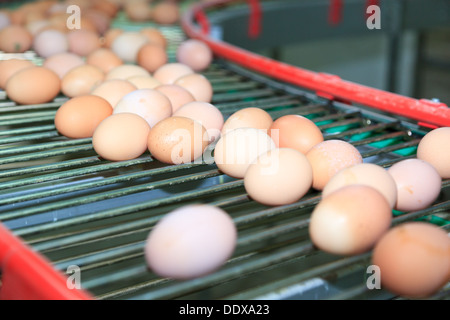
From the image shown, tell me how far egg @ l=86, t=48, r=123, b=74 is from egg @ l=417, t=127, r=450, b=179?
1028 millimetres

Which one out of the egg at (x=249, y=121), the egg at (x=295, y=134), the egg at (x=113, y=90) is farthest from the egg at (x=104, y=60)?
the egg at (x=295, y=134)

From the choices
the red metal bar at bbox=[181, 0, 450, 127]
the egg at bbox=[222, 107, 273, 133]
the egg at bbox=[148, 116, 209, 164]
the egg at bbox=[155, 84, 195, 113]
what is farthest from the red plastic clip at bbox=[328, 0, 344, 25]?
the egg at bbox=[148, 116, 209, 164]

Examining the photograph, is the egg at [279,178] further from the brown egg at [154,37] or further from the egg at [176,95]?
the brown egg at [154,37]

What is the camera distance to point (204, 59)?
1.81 metres

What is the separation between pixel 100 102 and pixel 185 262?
64 centimetres

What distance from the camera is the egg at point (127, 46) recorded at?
187 centimetres

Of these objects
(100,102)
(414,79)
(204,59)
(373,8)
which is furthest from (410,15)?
(100,102)

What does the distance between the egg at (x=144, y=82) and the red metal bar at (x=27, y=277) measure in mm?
763

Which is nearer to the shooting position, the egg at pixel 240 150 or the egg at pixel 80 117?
the egg at pixel 240 150

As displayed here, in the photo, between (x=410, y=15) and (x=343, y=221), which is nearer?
(x=343, y=221)

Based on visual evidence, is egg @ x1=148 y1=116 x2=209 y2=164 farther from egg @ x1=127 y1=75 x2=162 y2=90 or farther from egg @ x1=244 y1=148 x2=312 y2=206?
egg @ x1=127 y1=75 x2=162 y2=90

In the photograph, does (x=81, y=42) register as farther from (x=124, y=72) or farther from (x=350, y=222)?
(x=350, y=222)

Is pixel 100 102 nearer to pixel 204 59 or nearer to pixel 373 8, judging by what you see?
pixel 204 59

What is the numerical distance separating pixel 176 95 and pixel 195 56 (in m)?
0.52
